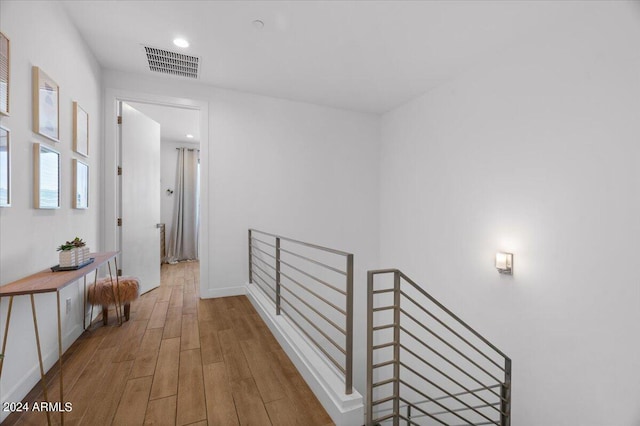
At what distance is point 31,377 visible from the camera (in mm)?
1757

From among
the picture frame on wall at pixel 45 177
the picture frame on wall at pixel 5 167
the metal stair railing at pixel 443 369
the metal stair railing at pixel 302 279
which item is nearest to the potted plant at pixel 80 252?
the picture frame on wall at pixel 45 177

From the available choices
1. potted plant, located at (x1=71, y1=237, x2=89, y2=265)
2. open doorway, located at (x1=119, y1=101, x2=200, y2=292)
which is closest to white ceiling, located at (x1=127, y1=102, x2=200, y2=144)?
open doorway, located at (x1=119, y1=101, x2=200, y2=292)

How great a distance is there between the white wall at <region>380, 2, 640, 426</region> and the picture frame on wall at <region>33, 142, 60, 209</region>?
3.64m

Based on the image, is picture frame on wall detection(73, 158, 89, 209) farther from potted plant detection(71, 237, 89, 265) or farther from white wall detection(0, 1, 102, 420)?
potted plant detection(71, 237, 89, 265)

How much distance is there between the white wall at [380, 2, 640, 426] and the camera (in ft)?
6.48

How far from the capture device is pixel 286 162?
4.11m

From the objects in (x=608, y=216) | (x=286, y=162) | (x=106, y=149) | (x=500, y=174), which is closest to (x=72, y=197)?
(x=106, y=149)

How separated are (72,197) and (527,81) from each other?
13.0 ft

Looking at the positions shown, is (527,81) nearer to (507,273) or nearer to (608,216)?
(608,216)

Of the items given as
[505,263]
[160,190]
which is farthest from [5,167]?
[160,190]

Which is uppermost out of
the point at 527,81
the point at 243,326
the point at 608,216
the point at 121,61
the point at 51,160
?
Result: the point at 121,61

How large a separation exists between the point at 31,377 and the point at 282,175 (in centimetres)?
302

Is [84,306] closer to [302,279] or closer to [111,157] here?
[111,157]

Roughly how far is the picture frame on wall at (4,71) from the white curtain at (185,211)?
5.38m
